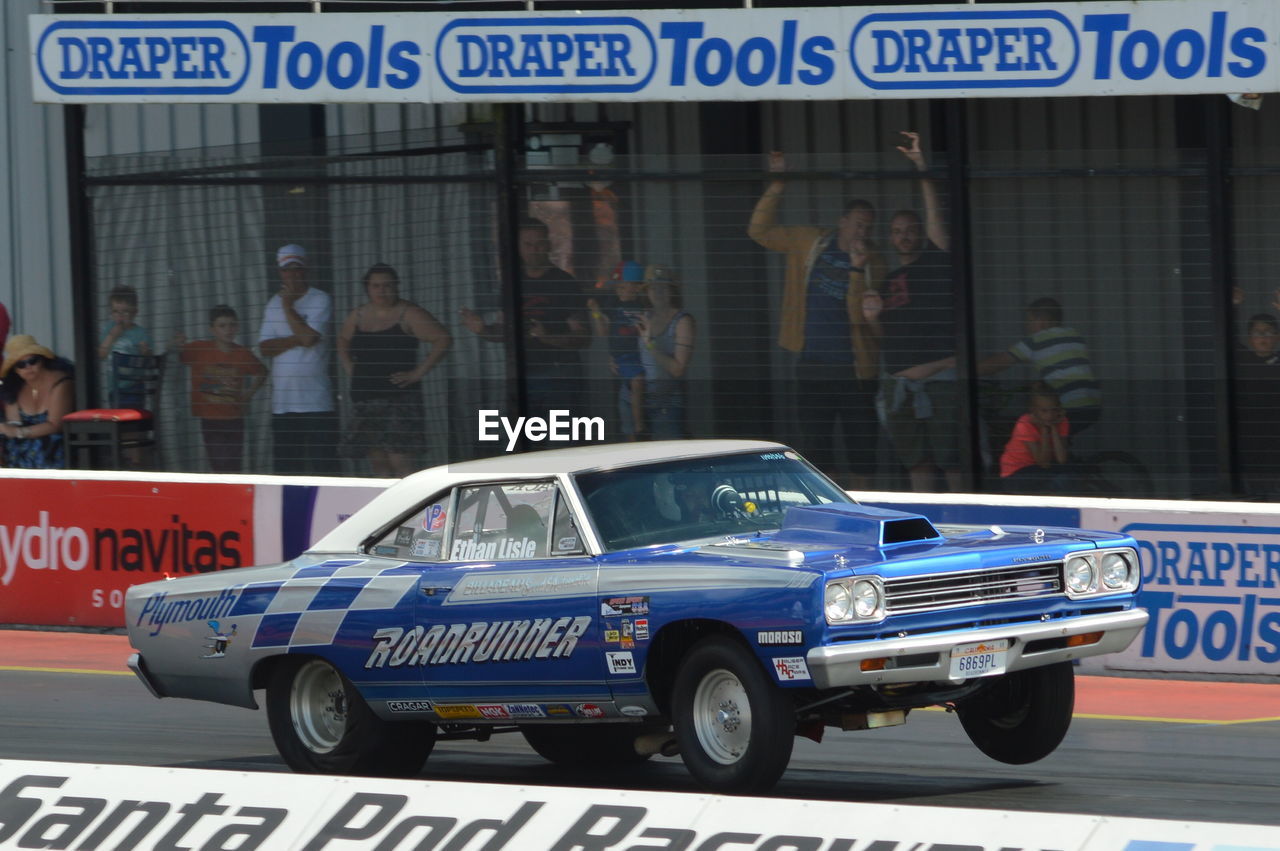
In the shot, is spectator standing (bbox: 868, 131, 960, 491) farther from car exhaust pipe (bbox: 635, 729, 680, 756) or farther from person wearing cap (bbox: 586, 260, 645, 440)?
car exhaust pipe (bbox: 635, 729, 680, 756)

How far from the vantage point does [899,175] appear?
1513 centimetres

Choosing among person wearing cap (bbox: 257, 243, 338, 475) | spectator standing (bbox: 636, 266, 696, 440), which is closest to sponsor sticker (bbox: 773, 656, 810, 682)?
spectator standing (bbox: 636, 266, 696, 440)

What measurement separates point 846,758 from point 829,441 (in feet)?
21.4

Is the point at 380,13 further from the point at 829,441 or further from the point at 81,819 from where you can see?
the point at 81,819

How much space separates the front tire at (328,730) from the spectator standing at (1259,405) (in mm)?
7996

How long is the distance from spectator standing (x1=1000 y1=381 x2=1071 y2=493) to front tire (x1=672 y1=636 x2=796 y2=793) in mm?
7696

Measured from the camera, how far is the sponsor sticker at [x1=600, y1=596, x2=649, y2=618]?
24.3ft

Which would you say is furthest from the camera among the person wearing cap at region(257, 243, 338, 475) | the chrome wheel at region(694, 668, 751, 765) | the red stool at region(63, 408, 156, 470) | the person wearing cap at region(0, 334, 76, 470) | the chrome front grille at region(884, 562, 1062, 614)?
the person wearing cap at region(0, 334, 76, 470)

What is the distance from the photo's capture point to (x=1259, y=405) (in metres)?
14.3

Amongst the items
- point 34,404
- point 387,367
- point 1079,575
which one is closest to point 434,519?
point 1079,575

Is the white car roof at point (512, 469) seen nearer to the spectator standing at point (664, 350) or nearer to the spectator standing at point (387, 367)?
the spectator standing at point (664, 350)

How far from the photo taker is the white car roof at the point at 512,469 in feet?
26.8

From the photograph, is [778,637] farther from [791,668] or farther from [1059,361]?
[1059,361]

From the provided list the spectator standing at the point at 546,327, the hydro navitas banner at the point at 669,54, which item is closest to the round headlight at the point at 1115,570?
the hydro navitas banner at the point at 669,54
